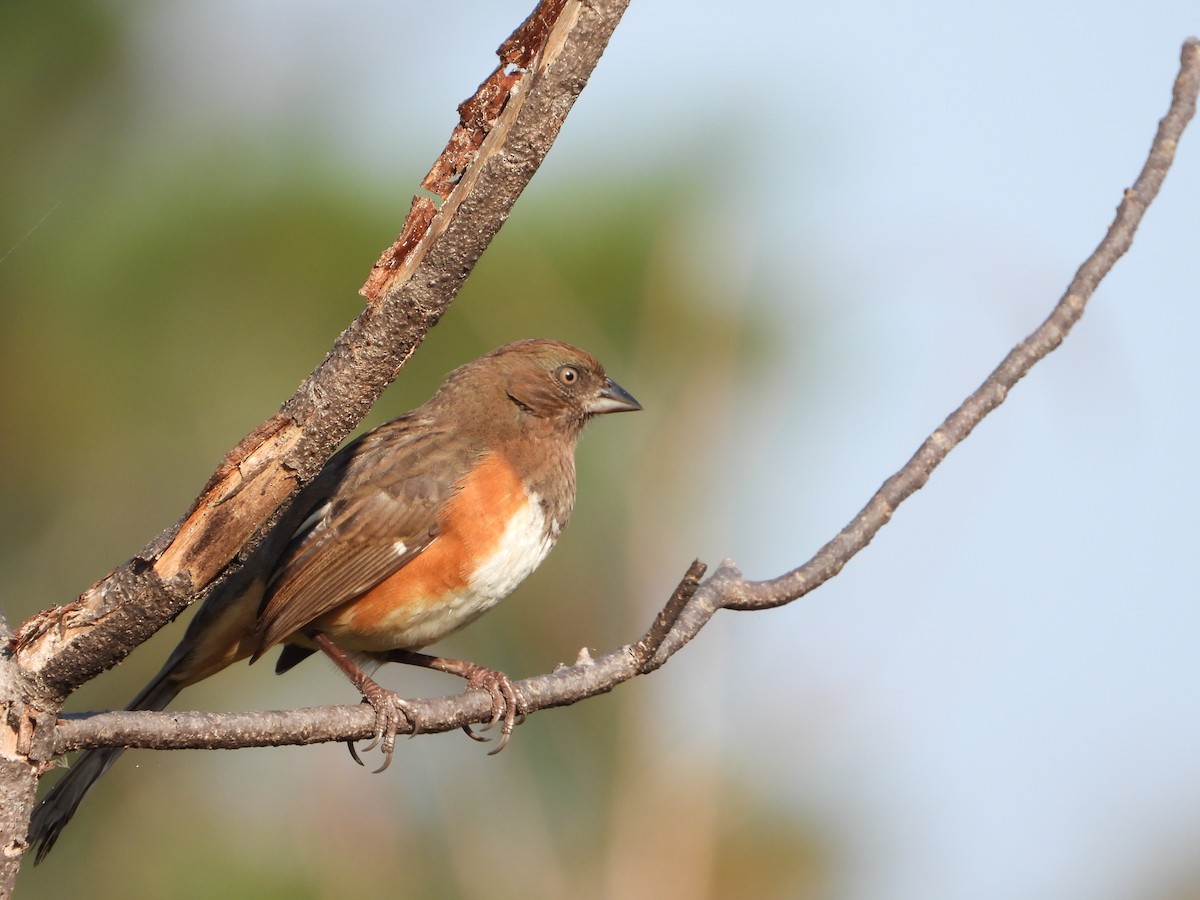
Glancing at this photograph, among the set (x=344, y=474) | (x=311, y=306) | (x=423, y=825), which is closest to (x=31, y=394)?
(x=311, y=306)

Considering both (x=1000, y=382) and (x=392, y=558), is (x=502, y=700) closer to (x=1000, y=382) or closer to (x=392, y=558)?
(x=392, y=558)

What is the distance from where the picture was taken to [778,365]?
812 centimetres

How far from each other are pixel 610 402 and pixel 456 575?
1.09 metres

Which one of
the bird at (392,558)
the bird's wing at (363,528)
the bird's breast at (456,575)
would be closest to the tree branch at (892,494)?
the bird at (392,558)

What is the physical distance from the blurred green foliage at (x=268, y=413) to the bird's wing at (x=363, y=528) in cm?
214

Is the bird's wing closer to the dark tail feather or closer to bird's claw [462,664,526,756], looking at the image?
bird's claw [462,664,526,756]

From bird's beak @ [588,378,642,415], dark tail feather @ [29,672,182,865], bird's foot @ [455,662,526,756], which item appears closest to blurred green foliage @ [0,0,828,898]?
bird's beak @ [588,378,642,415]

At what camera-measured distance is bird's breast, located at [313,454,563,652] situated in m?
4.00

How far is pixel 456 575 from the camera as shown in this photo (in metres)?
3.98

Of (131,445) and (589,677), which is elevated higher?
(589,677)

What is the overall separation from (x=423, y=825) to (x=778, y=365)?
339 cm

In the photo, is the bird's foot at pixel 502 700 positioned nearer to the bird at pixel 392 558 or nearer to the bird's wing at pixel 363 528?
the bird at pixel 392 558

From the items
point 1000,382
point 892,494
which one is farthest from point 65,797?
point 1000,382

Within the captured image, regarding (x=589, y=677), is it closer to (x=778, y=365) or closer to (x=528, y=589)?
(x=528, y=589)
